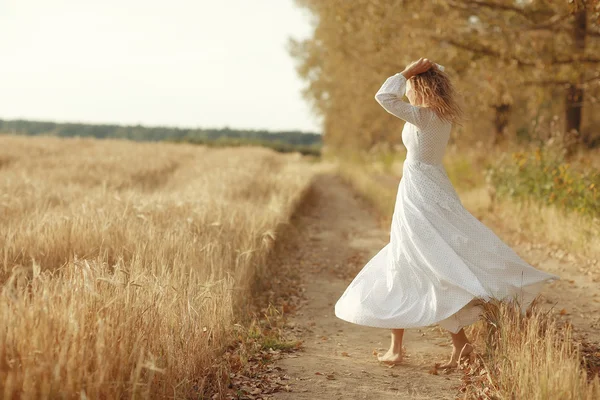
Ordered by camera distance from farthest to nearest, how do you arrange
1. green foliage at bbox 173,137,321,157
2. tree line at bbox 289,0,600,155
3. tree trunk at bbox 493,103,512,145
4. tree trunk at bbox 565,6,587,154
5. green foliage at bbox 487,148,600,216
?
green foliage at bbox 173,137,321,157, tree trunk at bbox 493,103,512,145, tree trunk at bbox 565,6,587,154, tree line at bbox 289,0,600,155, green foliage at bbox 487,148,600,216

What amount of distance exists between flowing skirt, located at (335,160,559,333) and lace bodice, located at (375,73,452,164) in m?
0.11

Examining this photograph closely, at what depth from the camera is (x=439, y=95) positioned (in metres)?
5.00

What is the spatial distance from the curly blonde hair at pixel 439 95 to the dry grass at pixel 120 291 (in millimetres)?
2368

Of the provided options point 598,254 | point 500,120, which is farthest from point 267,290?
point 500,120

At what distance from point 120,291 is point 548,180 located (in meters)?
9.88

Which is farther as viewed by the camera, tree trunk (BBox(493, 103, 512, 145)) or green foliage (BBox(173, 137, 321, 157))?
green foliage (BBox(173, 137, 321, 157))

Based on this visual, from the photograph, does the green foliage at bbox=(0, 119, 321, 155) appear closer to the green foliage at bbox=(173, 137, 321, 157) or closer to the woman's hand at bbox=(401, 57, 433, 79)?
the green foliage at bbox=(173, 137, 321, 157)

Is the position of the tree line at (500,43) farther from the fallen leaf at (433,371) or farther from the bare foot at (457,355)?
the fallen leaf at (433,371)

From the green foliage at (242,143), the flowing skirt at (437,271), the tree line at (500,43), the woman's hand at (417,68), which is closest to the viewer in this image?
the flowing skirt at (437,271)

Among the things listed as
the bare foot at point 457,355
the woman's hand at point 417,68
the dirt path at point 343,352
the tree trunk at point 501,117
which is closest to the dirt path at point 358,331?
the dirt path at point 343,352

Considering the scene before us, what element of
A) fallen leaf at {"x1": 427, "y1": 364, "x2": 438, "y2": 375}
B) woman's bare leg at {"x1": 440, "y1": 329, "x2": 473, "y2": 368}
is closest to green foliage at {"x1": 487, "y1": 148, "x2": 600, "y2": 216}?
woman's bare leg at {"x1": 440, "y1": 329, "x2": 473, "y2": 368}

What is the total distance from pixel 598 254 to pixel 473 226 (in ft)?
15.5

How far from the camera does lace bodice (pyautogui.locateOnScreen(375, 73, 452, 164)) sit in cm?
498

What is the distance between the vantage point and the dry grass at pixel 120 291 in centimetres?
315
